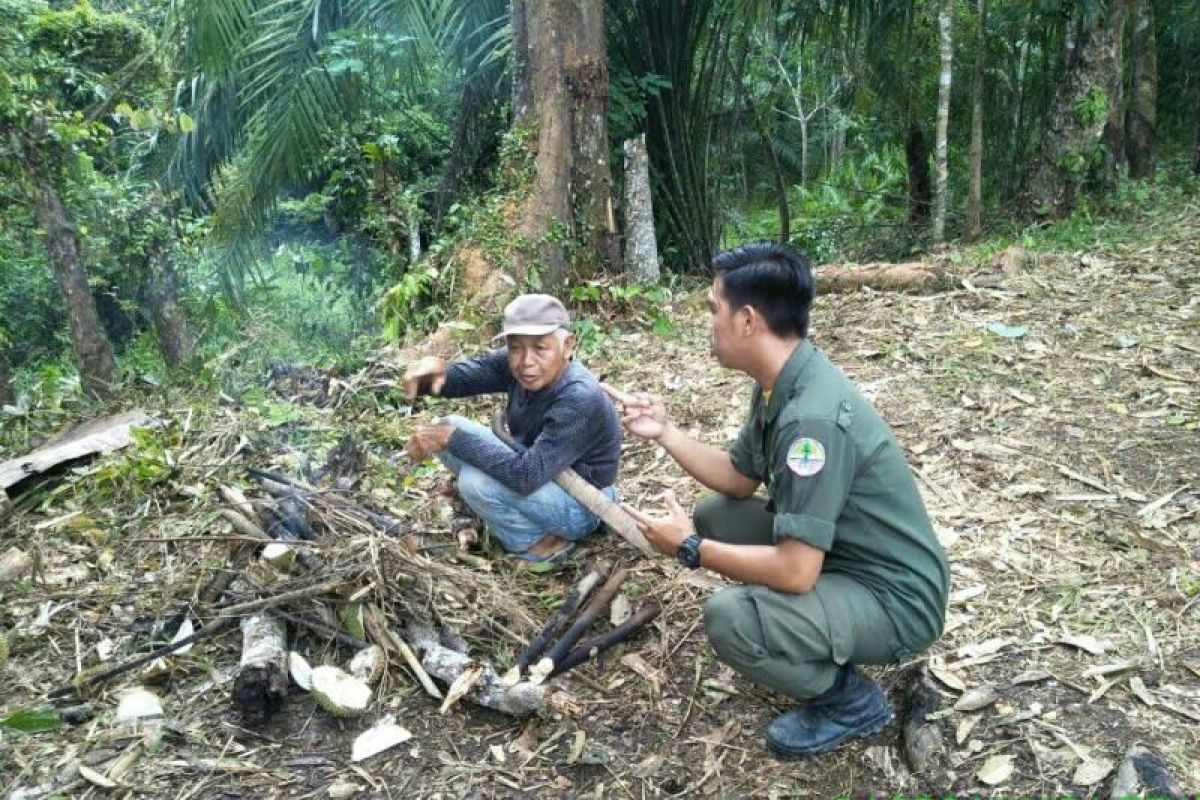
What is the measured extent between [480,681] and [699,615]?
32.6 inches

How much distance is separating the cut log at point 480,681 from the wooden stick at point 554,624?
0.05m

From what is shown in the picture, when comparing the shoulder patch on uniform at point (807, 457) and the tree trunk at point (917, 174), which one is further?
the tree trunk at point (917, 174)

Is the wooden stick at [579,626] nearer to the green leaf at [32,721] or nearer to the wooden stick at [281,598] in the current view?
the wooden stick at [281,598]

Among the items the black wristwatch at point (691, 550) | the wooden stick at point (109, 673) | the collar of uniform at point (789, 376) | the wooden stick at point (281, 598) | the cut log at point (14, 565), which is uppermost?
the collar of uniform at point (789, 376)

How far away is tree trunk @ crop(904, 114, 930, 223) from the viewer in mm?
9734

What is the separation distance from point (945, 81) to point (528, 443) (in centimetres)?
546

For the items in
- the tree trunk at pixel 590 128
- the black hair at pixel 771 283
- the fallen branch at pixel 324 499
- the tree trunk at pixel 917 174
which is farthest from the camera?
the tree trunk at pixel 917 174

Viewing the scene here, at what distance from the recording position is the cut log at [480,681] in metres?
2.58

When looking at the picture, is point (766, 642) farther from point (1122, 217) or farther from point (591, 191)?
point (1122, 217)

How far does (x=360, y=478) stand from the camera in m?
3.89

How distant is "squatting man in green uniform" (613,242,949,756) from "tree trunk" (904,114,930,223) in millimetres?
8144

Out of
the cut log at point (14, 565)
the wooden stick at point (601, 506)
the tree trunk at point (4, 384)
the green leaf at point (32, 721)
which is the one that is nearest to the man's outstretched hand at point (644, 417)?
the wooden stick at point (601, 506)

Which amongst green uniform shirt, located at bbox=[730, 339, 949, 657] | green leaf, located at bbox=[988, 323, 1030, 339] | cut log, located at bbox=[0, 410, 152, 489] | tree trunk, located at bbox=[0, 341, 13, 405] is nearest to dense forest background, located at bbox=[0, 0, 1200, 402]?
tree trunk, located at bbox=[0, 341, 13, 405]

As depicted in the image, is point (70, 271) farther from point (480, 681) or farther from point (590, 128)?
point (480, 681)
